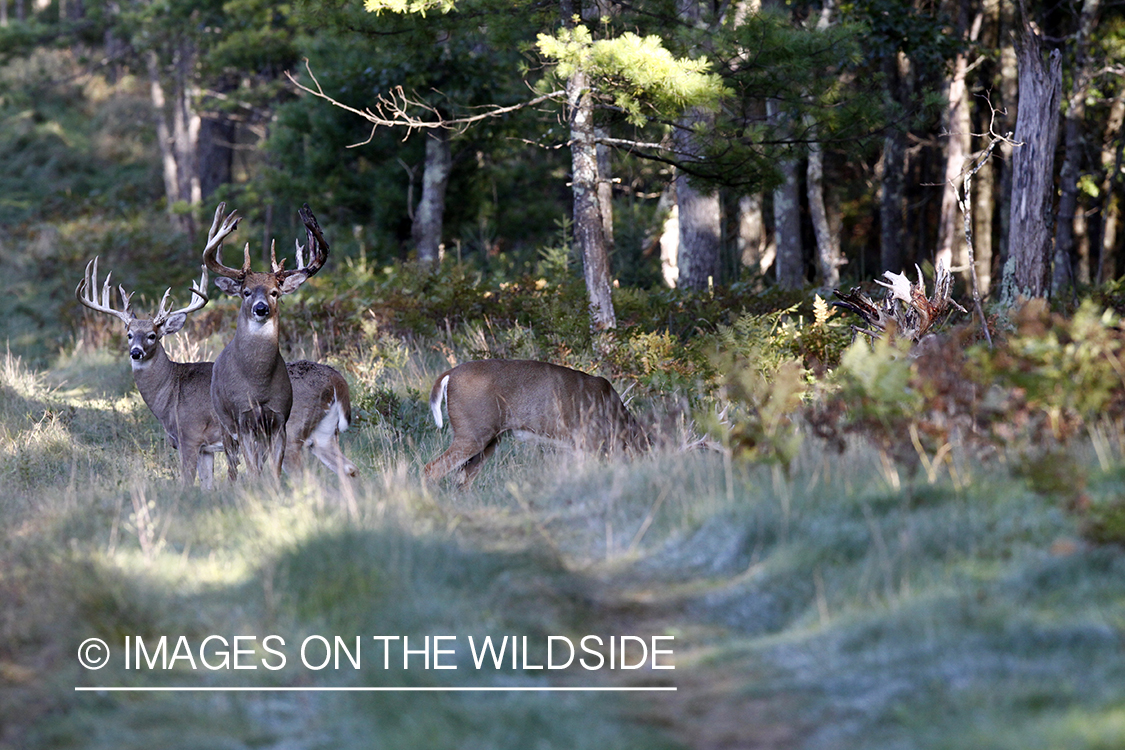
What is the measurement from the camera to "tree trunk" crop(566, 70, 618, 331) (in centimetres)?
1008

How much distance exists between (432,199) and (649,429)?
9763mm

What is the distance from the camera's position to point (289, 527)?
17.6 ft

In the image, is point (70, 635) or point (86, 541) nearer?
point (70, 635)

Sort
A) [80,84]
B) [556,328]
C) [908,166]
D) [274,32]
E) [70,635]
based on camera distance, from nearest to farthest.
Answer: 1. [70,635]
2. [556,328]
3. [274,32]
4. [908,166]
5. [80,84]

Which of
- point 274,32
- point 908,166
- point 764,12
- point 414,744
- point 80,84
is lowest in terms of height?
point 414,744

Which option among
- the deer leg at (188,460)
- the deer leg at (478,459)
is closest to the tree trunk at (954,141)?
the deer leg at (478,459)

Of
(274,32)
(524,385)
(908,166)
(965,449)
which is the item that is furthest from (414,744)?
(908,166)

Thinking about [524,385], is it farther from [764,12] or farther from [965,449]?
[764,12]

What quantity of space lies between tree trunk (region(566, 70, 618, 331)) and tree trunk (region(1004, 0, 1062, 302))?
356cm

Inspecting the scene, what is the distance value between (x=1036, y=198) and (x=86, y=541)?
8.06 meters

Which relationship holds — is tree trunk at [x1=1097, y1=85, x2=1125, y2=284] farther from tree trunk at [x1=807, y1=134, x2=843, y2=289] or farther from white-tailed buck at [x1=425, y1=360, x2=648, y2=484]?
white-tailed buck at [x1=425, y1=360, x2=648, y2=484]

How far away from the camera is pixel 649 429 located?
27.8 ft

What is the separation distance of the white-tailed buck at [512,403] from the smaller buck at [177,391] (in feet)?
5.66

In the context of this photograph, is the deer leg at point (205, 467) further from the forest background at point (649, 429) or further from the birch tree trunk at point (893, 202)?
the birch tree trunk at point (893, 202)
